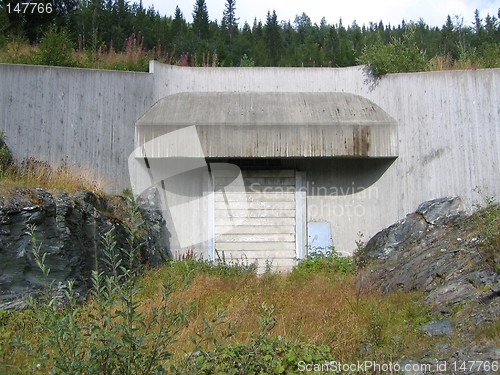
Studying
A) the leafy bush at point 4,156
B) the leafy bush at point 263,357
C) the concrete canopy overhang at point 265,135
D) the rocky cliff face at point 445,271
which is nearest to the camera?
the leafy bush at point 263,357

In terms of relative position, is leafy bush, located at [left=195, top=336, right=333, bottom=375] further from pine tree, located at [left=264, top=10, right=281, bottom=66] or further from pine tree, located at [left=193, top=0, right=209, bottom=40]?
pine tree, located at [left=193, top=0, right=209, bottom=40]

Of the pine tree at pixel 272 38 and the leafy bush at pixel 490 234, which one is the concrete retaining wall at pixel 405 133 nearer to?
the leafy bush at pixel 490 234

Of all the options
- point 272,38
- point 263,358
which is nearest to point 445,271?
point 263,358

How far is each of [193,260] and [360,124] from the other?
3858 millimetres

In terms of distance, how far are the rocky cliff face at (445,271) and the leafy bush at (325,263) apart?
301 mm

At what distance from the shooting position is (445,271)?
22.6ft

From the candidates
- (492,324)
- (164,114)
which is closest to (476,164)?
(492,324)

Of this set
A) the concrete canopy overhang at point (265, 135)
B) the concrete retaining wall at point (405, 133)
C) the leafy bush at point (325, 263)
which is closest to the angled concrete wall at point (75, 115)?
the concrete canopy overhang at point (265, 135)

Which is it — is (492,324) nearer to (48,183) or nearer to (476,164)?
(476,164)

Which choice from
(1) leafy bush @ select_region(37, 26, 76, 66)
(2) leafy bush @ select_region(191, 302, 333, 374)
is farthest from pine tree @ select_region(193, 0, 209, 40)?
(2) leafy bush @ select_region(191, 302, 333, 374)

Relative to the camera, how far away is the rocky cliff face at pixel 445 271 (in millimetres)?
5180

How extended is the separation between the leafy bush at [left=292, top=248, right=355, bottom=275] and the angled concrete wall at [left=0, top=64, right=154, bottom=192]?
11.7 feet

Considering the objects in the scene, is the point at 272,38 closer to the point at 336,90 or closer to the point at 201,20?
the point at 201,20

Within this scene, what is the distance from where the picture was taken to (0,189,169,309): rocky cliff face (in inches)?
249
